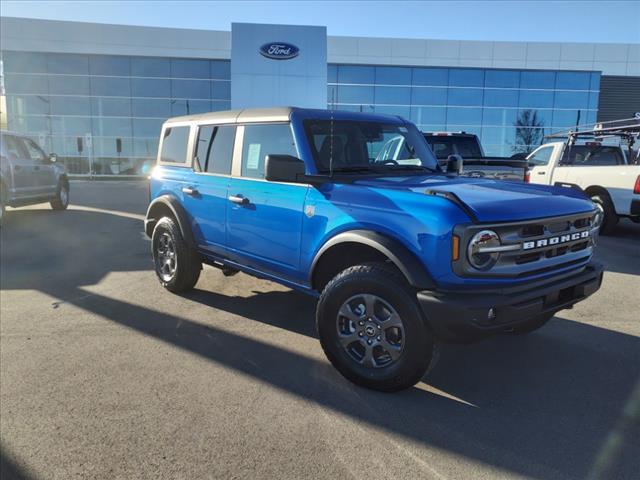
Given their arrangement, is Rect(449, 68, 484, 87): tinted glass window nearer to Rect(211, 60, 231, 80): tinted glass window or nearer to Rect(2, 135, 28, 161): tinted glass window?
Rect(211, 60, 231, 80): tinted glass window

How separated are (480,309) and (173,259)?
3797mm

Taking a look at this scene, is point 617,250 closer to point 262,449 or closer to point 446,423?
point 446,423

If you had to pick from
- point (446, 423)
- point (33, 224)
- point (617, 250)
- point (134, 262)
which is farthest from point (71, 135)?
point (446, 423)

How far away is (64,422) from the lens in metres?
3.01

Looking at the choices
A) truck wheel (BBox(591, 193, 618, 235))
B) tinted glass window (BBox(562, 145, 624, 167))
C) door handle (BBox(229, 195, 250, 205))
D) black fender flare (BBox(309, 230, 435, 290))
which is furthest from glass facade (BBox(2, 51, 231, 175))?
black fender flare (BBox(309, 230, 435, 290))

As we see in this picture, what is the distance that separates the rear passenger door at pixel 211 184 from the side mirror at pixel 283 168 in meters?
1.16

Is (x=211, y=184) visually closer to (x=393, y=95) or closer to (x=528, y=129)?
(x=393, y=95)

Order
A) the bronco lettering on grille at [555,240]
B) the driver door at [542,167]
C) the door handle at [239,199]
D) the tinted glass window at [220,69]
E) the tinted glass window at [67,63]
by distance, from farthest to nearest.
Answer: the tinted glass window at [220,69] → the tinted glass window at [67,63] → the driver door at [542,167] → the door handle at [239,199] → the bronco lettering on grille at [555,240]

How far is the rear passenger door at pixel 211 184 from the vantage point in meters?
4.78

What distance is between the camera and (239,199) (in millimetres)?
4438

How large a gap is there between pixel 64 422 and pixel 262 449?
50.6 inches

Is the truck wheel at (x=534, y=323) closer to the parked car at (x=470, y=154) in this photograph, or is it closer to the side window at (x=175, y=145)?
the side window at (x=175, y=145)

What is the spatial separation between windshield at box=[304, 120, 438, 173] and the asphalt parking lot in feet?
5.28

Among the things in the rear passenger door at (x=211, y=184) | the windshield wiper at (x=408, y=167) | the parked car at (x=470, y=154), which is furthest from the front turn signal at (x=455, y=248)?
the parked car at (x=470, y=154)
